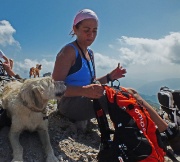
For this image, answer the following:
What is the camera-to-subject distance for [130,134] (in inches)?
200

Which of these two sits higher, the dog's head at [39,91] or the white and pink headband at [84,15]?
the white and pink headband at [84,15]

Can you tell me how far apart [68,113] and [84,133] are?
0.78 meters

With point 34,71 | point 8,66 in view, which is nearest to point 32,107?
point 8,66

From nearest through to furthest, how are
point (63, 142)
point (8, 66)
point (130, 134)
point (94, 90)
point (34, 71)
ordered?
point (130, 134) < point (94, 90) < point (63, 142) < point (8, 66) < point (34, 71)

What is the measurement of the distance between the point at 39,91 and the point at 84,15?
2.09m

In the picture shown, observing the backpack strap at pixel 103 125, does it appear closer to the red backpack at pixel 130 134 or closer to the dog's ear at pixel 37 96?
the red backpack at pixel 130 134

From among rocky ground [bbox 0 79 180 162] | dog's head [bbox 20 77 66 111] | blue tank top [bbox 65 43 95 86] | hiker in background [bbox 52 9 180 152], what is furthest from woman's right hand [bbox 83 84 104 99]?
rocky ground [bbox 0 79 180 162]

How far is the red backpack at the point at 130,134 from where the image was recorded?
4988 millimetres

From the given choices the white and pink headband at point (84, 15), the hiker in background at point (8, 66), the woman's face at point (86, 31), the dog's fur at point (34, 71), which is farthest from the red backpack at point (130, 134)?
the dog's fur at point (34, 71)

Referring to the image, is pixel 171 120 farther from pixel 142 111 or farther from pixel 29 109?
pixel 29 109

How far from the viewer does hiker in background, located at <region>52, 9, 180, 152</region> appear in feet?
19.3

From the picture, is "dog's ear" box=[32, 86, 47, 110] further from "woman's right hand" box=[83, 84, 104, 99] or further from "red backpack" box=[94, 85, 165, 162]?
"red backpack" box=[94, 85, 165, 162]

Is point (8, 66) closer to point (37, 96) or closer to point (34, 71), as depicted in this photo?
point (37, 96)

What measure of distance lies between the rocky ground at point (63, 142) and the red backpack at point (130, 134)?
0.89m
